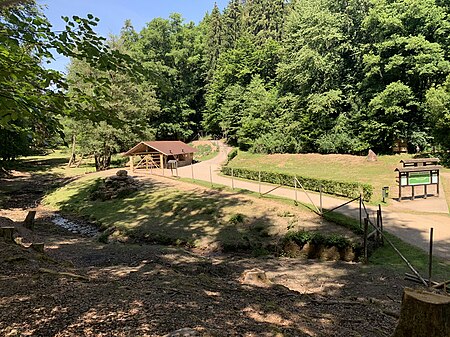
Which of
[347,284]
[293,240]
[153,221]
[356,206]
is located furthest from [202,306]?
[356,206]

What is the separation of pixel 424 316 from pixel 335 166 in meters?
31.4

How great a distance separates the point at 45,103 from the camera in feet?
13.6

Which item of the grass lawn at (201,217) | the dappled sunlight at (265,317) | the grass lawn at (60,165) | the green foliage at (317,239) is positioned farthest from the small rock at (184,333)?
the grass lawn at (60,165)

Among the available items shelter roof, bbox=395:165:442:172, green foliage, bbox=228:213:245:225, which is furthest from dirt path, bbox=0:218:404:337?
shelter roof, bbox=395:165:442:172

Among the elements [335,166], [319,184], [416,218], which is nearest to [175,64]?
[335,166]

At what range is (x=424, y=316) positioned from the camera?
312 centimetres

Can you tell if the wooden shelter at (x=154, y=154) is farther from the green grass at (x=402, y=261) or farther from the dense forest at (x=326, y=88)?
the green grass at (x=402, y=261)

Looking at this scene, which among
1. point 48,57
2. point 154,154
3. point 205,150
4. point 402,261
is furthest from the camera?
point 205,150

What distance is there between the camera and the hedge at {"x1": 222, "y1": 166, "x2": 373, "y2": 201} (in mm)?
19116

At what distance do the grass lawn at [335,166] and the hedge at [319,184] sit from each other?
4.87 feet

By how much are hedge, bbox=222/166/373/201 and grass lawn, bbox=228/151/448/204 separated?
4.87 feet

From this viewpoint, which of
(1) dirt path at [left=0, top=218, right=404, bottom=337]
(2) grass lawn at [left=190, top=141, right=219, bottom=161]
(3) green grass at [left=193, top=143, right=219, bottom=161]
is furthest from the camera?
(2) grass lawn at [left=190, top=141, right=219, bottom=161]

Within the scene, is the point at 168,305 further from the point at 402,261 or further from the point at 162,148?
the point at 162,148

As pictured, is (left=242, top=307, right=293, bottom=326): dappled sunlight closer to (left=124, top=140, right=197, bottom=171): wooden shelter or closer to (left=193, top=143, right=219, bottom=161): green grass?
(left=124, top=140, right=197, bottom=171): wooden shelter
